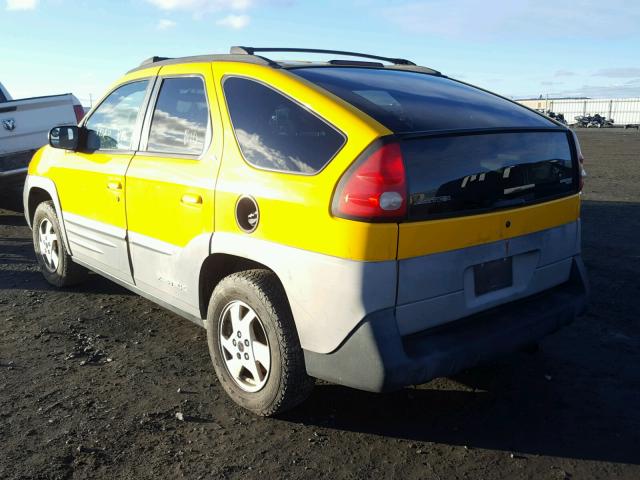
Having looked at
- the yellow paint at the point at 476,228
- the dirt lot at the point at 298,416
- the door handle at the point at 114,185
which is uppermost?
the door handle at the point at 114,185

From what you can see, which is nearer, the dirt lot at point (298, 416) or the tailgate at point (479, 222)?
the tailgate at point (479, 222)

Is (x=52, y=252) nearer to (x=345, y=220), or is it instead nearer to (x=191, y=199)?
(x=191, y=199)

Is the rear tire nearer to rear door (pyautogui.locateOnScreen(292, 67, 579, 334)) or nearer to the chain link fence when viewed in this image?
rear door (pyautogui.locateOnScreen(292, 67, 579, 334))

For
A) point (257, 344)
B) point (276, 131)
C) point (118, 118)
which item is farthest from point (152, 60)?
point (257, 344)

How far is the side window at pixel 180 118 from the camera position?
142 inches

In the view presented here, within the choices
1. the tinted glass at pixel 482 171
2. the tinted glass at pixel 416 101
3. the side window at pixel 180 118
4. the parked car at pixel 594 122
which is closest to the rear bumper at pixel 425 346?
the tinted glass at pixel 482 171

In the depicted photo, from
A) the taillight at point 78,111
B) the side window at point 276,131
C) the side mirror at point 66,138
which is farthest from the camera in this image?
the taillight at point 78,111

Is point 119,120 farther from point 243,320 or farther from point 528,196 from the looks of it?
point 528,196

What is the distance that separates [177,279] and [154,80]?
1.40 meters

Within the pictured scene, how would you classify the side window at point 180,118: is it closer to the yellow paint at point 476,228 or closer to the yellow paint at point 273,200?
the yellow paint at point 273,200

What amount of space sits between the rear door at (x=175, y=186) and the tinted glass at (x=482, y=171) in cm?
117

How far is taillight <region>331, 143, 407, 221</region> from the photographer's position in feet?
8.79

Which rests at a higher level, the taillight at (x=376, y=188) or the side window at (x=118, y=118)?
the side window at (x=118, y=118)

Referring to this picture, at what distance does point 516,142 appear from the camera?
3184 millimetres
